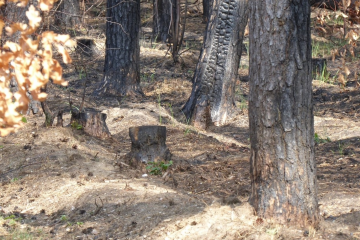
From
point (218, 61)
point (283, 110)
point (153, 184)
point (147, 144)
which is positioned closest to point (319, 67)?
point (218, 61)

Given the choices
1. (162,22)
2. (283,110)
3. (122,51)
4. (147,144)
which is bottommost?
(147,144)

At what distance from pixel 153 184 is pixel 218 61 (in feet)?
10.3

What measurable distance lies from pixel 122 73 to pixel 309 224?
19.3 feet

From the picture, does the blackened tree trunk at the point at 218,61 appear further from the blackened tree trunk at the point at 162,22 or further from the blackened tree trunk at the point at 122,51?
the blackened tree trunk at the point at 162,22

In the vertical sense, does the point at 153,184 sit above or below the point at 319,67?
below

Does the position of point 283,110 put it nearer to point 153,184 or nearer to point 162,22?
point 153,184

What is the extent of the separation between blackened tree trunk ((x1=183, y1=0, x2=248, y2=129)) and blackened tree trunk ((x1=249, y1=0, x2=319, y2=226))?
13.1ft

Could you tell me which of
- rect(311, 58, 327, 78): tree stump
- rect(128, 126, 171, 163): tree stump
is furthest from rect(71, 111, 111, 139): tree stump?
rect(311, 58, 327, 78): tree stump

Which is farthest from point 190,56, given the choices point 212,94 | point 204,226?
point 204,226

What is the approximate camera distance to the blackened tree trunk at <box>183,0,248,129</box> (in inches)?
284

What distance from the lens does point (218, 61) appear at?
7.29 m

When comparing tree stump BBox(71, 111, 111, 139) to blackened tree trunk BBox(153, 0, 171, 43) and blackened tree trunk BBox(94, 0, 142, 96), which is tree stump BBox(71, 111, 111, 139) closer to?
blackened tree trunk BBox(94, 0, 142, 96)

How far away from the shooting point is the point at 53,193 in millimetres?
4586

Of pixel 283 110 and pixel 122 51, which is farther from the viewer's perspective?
pixel 122 51
